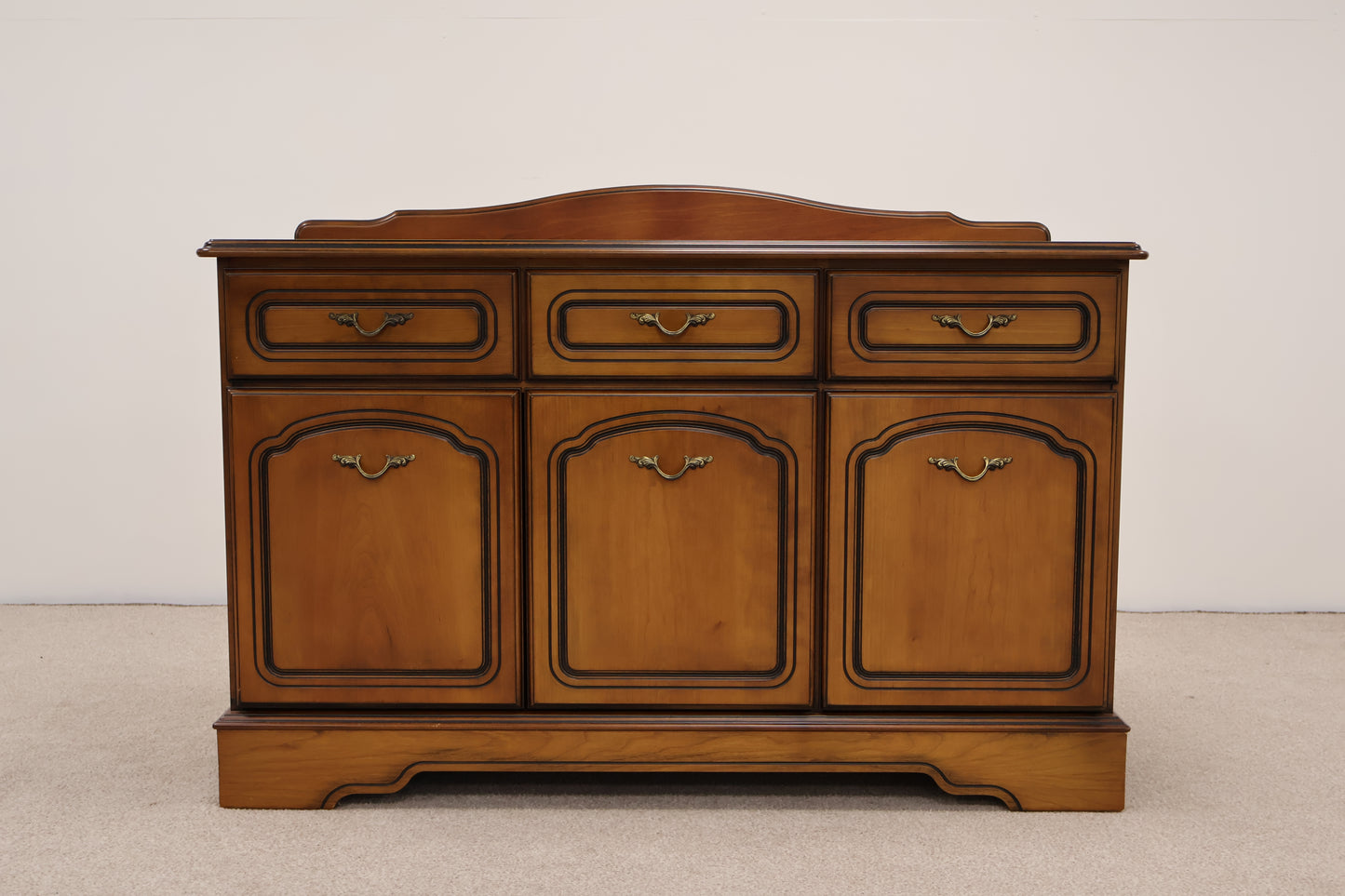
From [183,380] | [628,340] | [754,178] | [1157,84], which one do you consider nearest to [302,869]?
[628,340]

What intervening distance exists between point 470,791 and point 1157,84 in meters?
2.62

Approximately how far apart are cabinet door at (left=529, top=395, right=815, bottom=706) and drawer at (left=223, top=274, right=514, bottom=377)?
150 mm

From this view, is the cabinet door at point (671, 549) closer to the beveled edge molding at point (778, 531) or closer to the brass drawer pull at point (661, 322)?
the beveled edge molding at point (778, 531)

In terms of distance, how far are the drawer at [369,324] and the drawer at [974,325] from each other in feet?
1.84

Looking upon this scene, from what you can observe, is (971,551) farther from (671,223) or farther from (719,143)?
(719,143)

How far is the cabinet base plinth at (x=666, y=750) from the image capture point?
157 centimetres

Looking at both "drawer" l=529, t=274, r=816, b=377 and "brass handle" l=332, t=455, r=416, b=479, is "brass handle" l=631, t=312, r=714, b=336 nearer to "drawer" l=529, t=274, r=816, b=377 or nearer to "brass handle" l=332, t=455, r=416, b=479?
"drawer" l=529, t=274, r=816, b=377

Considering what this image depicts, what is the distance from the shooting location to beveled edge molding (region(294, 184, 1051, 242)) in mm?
1709

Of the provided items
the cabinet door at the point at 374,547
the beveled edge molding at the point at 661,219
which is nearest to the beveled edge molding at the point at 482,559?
the cabinet door at the point at 374,547

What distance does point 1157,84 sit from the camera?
2742mm

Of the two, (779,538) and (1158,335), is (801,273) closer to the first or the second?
(779,538)

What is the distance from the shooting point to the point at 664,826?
1.53 m

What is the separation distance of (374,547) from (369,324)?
1.19 feet

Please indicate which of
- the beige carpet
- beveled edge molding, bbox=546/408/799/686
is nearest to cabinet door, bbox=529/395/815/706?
beveled edge molding, bbox=546/408/799/686
